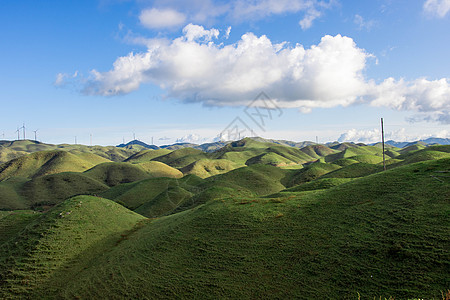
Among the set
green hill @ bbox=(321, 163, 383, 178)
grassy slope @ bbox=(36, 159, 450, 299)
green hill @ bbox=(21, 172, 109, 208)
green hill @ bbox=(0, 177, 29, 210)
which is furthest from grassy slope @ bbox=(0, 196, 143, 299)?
green hill @ bbox=(21, 172, 109, 208)

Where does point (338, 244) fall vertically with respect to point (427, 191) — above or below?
below

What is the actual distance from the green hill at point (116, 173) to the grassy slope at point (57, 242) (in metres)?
110

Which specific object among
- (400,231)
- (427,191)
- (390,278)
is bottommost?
Answer: (390,278)

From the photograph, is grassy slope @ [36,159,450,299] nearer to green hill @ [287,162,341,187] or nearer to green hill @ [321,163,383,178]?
green hill @ [321,163,383,178]

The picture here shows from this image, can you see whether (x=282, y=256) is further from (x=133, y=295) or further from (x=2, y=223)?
(x=2, y=223)

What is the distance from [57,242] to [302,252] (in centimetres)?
3108

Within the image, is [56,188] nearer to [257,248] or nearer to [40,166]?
[40,166]

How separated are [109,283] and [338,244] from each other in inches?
860

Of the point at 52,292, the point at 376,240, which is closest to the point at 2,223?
the point at 52,292

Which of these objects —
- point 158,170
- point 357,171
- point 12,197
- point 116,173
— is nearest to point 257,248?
point 357,171

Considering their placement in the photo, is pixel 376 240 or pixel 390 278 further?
pixel 376 240

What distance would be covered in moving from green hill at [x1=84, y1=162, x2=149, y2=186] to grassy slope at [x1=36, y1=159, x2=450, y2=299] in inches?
4940

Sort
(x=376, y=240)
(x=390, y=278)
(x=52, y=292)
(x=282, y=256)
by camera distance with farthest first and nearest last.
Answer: (x=52, y=292) → (x=282, y=256) → (x=376, y=240) → (x=390, y=278)

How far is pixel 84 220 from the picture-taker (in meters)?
41.4
